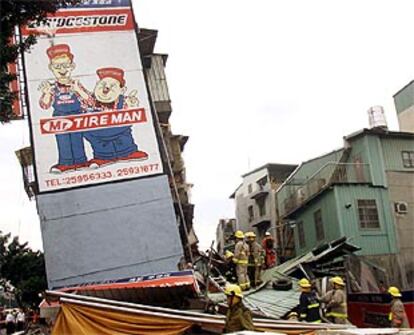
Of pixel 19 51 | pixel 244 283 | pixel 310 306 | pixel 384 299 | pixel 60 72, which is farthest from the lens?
pixel 60 72

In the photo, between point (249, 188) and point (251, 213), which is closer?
point (251, 213)

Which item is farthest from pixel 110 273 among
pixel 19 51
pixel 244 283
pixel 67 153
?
pixel 19 51

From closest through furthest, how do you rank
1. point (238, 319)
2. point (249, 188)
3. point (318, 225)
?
1. point (238, 319)
2. point (318, 225)
3. point (249, 188)

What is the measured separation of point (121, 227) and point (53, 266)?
2.80 meters

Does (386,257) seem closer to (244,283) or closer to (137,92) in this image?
(244,283)

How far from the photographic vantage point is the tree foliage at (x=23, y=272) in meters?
28.7

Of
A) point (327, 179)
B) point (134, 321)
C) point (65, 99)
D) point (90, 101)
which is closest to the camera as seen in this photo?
point (134, 321)

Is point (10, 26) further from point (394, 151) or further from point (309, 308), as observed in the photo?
point (394, 151)

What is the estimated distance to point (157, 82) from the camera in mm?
25156

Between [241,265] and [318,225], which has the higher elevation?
[318,225]

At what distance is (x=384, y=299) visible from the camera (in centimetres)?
1323

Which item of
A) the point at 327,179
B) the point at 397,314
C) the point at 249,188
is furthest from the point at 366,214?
the point at 249,188

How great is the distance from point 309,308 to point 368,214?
1401 cm

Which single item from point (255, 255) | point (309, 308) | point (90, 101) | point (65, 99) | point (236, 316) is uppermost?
point (65, 99)
